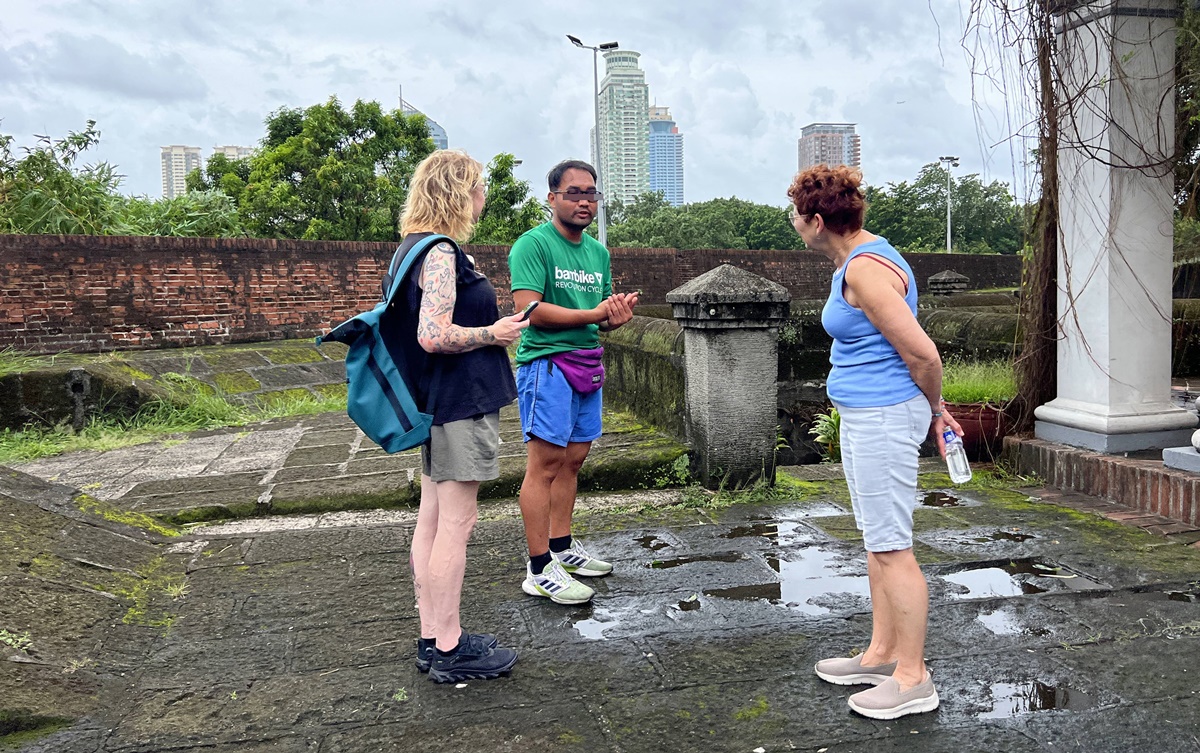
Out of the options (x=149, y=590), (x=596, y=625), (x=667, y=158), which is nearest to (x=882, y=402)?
(x=596, y=625)

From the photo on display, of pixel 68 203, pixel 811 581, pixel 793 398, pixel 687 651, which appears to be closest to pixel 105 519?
pixel 687 651

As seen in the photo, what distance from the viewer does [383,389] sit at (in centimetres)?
265

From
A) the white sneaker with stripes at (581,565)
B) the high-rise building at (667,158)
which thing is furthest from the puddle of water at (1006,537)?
the high-rise building at (667,158)

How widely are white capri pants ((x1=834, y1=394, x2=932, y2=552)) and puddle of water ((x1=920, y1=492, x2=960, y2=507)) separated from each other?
230cm

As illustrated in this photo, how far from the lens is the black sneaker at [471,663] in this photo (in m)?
2.70

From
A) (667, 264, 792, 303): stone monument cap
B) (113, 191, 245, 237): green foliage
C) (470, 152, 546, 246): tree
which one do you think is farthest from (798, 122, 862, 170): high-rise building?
(667, 264, 792, 303): stone monument cap

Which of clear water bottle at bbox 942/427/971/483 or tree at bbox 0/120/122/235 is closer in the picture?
clear water bottle at bbox 942/427/971/483

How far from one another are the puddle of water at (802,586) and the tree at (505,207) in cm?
2259

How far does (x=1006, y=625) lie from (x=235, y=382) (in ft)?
28.1

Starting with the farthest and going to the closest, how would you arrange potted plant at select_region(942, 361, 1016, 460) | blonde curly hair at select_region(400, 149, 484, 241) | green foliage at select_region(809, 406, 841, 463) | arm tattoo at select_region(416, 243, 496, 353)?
green foliage at select_region(809, 406, 841, 463), potted plant at select_region(942, 361, 1016, 460), blonde curly hair at select_region(400, 149, 484, 241), arm tattoo at select_region(416, 243, 496, 353)

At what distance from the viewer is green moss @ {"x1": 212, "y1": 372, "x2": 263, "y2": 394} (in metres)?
9.47

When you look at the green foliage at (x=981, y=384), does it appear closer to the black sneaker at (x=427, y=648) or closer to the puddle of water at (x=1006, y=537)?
the puddle of water at (x=1006, y=537)

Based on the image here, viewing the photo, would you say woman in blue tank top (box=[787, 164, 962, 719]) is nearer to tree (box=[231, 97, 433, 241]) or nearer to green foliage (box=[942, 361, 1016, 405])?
green foliage (box=[942, 361, 1016, 405])

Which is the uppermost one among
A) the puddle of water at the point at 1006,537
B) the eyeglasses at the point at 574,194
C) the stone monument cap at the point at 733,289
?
the eyeglasses at the point at 574,194
